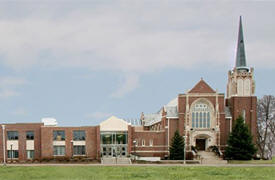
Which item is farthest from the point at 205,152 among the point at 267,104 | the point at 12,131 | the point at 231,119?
the point at 12,131

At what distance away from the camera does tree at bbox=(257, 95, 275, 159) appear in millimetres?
53625

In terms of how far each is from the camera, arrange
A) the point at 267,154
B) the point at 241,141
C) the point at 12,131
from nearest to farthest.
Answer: the point at 241,141 → the point at 12,131 → the point at 267,154

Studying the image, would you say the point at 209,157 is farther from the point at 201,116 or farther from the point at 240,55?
the point at 240,55

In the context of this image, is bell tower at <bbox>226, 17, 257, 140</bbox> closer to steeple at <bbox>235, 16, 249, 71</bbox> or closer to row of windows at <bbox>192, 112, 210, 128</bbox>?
steeple at <bbox>235, 16, 249, 71</bbox>

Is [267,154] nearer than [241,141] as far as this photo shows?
No

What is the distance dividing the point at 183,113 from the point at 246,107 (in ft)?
29.4

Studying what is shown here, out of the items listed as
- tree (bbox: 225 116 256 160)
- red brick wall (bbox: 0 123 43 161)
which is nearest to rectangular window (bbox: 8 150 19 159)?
red brick wall (bbox: 0 123 43 161)

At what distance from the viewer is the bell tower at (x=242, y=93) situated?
171ft

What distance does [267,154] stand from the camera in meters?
59.4

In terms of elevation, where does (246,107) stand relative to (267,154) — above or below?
above

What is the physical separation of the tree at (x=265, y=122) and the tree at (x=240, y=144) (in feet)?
27.9

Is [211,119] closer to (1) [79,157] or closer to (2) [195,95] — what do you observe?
(2) [195,95]

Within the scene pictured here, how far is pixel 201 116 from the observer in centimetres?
5162

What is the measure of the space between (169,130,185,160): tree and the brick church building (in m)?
2.63
